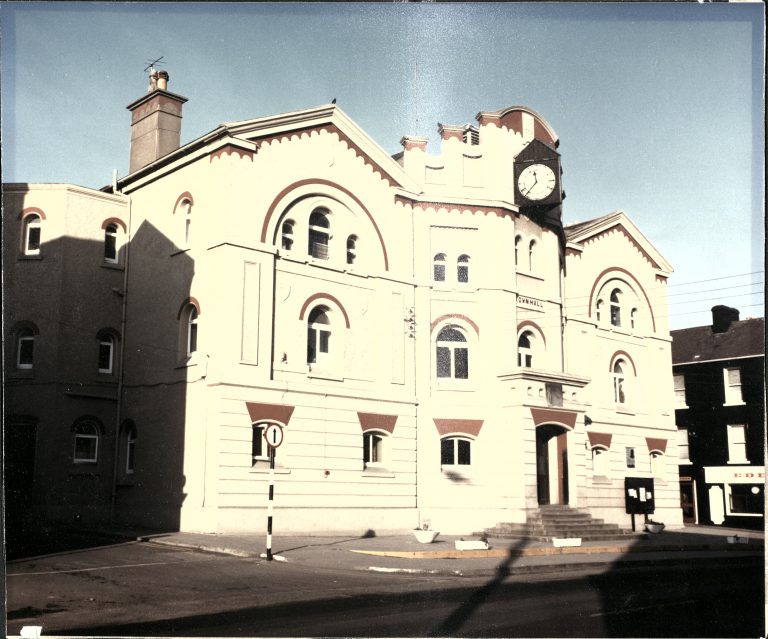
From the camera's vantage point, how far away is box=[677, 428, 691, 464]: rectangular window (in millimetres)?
10789

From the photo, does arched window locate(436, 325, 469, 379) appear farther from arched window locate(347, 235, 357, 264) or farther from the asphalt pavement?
the asphalt pavement

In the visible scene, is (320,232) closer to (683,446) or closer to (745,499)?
(683,446)

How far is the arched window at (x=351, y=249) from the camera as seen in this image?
1263 centimetres

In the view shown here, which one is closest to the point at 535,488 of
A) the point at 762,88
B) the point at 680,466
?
the point at 680,466

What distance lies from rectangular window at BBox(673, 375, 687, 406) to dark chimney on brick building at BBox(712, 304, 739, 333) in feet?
4.92

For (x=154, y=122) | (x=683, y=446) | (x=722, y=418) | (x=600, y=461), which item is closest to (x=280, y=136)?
(x=154, y=122)

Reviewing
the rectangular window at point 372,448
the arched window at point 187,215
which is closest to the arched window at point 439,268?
the rectangular window at point 372,448

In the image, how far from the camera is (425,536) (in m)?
11.7

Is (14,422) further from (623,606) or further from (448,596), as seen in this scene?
(623,606)

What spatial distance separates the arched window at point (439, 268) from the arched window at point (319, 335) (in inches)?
85.6

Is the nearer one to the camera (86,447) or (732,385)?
(732,385)

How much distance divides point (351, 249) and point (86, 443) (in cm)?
694

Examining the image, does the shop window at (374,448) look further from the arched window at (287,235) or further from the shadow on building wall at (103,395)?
the arched window at (287,235)

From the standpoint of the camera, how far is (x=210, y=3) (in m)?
8.21
